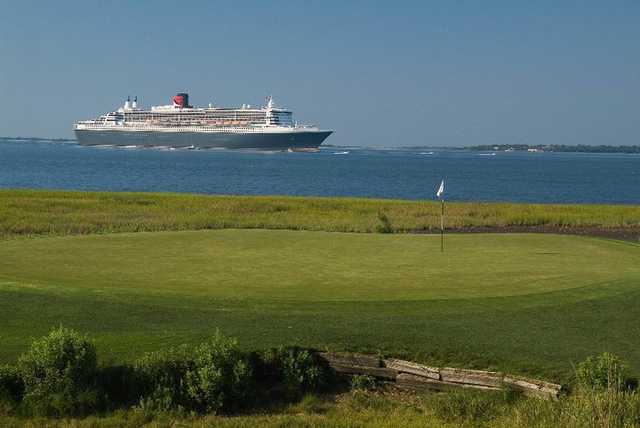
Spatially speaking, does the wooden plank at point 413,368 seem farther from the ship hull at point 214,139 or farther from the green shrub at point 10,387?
the ship hull at point 214,139

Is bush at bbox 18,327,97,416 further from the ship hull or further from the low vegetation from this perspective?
the ship hull

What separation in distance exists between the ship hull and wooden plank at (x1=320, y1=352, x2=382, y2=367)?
14750 cm

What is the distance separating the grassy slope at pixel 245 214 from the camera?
25.6 m

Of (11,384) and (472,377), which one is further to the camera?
(472,377)

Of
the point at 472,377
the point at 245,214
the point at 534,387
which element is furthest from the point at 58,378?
the point at 245,214

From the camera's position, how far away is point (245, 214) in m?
31.8

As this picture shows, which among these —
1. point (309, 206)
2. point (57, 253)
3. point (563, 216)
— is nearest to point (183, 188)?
point (309, 206)

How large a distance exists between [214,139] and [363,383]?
154609 millimetres

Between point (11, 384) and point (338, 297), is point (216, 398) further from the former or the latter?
point (338, 297)

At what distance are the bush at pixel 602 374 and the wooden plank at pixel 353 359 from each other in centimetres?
214

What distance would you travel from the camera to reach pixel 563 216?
31234 millimetres

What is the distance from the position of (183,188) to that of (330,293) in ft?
200

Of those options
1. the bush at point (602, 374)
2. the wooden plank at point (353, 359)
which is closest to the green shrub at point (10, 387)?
A: the wooden plank at point (353, 359)

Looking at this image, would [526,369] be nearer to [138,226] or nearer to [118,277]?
[118,277]
